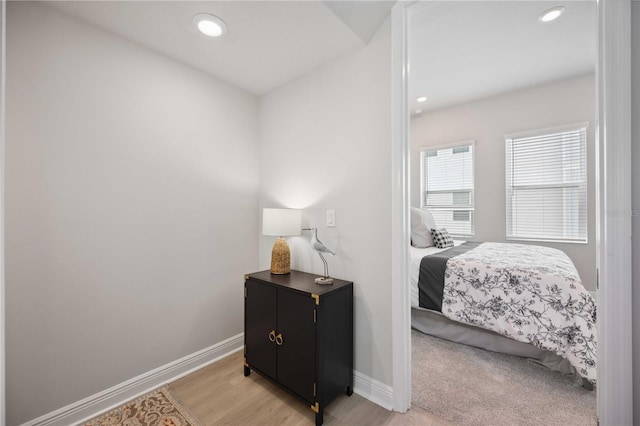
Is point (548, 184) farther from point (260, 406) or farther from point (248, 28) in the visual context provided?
point (260, 406)

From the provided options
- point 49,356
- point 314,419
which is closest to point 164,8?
point 49,356

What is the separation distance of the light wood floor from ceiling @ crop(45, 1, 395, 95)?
2.40 m

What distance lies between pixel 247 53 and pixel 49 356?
2.25 meters

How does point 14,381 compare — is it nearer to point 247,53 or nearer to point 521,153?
point 247,53

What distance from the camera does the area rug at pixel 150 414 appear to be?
158 centimetres

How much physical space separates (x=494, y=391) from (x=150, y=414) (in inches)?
88.0

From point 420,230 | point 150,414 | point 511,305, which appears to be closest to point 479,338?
point 511,305

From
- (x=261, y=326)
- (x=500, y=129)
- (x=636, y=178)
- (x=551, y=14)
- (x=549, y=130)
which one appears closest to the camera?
(x=636, y=178)

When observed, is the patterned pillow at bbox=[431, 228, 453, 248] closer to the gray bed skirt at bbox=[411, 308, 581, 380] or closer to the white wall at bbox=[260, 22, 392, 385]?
the gray bed skirt at bbox=[411, 308, 581, 380]

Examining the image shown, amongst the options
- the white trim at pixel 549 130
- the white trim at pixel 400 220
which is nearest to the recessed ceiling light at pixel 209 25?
the white trim at pixel 400 220

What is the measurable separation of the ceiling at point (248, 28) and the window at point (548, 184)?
3301 millimetres

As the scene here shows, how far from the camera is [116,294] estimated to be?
1.76 m

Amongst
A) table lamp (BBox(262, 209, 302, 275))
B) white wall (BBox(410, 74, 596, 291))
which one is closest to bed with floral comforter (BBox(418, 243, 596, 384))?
white wall (BBox(410, 74, 596, 291))

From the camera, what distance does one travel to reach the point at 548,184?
145 inches
